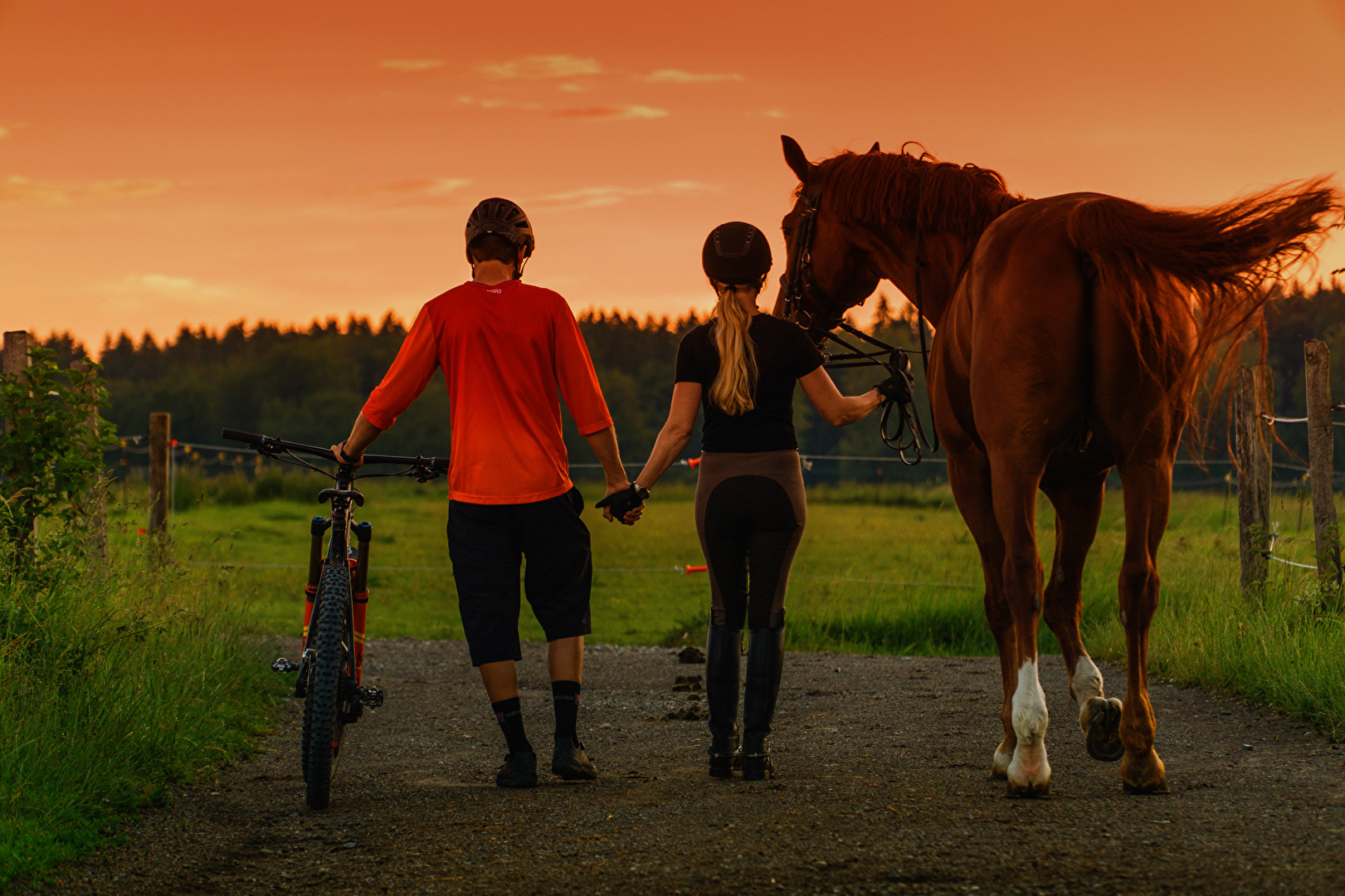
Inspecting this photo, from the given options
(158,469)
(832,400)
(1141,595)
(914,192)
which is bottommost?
(1141,595)

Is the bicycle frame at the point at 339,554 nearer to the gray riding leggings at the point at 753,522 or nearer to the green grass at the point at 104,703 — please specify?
the green grass at the point at 104,703

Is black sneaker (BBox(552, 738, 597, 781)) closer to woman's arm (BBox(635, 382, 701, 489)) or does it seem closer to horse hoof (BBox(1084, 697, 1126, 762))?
woman's arm (BBox(635, 382, 701, 489))

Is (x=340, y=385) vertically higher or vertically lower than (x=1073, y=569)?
higher

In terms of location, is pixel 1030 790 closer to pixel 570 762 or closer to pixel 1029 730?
pixel 1029 730

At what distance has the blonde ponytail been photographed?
4.43 meters

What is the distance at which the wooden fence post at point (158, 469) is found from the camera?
9.48 metres

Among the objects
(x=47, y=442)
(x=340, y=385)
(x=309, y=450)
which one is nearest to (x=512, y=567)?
(x=309, y=450)

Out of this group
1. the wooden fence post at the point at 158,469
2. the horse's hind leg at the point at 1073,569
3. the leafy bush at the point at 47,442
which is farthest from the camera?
the wooden fence post at the point at 158,469

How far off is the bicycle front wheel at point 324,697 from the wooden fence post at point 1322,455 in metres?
5.55

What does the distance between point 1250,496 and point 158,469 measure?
8.23 metres

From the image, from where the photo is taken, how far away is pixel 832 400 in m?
4.53

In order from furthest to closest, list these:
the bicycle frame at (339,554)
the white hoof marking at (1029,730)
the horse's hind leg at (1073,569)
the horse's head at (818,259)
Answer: the horse's head at (818,259), the horse's hind leg at (1073,569), the bicycle frame at (339,554), the white hoof marking at (1029,730)

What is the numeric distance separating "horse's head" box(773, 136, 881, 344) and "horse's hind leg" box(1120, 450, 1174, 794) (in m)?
1.78

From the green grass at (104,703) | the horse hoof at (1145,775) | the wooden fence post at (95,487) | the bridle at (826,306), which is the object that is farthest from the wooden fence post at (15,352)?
the horse hoof at (1145,775)
